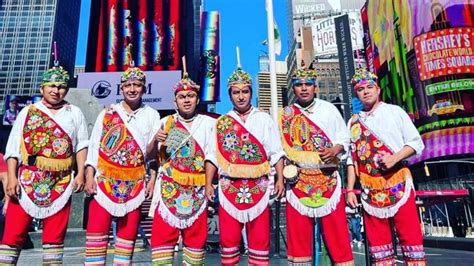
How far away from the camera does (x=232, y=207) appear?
3684 mm

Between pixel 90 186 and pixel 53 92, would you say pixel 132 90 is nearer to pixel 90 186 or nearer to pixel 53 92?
pixel 53 92

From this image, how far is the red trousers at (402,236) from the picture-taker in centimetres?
356

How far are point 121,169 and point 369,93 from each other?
2573mm

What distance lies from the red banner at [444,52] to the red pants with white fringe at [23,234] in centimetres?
3663

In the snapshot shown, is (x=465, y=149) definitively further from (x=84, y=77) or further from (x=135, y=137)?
(x=135, y=137)

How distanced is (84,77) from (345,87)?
3194cm

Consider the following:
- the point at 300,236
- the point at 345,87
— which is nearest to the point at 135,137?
the point at 300,236

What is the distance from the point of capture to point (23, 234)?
3684 millimetres

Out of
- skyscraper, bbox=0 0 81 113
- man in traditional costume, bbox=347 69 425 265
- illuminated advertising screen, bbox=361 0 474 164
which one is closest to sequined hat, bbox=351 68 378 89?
man in traditional costume, bbox=347 69 425 265

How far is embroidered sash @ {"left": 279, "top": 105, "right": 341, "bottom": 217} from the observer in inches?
145

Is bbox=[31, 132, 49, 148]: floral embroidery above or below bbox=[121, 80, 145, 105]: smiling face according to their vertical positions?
below

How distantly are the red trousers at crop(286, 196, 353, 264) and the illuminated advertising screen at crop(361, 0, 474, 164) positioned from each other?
3487 centimetres

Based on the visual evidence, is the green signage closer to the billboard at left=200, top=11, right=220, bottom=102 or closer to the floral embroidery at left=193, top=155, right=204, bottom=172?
the billboard at left=200, top=11, right=220, bottom=102

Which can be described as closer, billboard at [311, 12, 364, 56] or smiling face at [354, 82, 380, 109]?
smiling face at [354, 82, 380, 109]
